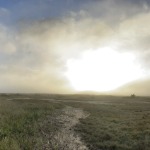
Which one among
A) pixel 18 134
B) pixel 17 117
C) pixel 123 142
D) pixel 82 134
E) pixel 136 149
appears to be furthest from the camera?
pixel 17 117

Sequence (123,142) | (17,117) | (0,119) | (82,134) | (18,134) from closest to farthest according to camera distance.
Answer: (123,142) → (18,134) → (82,134) → (0,119) → (17,117)

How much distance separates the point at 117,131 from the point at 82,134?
→ 4.14 m

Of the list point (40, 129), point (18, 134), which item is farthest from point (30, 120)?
point (18, 134)

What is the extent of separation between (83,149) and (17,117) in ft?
55.7

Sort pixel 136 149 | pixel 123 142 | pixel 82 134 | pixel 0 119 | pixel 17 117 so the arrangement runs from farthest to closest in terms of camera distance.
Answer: pixel 17 117 < pixel 0 119 < pixel 82 134 < pixel 123 142 < pixel 136 149

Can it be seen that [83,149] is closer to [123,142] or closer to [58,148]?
[58,148]

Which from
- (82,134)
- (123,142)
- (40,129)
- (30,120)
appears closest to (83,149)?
(123,142)

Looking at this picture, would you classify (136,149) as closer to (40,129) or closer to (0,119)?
(40,129)

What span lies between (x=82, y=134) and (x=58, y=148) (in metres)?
6.91

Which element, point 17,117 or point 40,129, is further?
point 17,117

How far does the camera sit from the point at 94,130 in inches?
1284

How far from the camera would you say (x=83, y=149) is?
24766 mm

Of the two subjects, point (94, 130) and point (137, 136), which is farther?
point (94, 130)

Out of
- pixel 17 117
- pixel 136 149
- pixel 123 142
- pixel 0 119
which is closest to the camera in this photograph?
pixel 136 149
